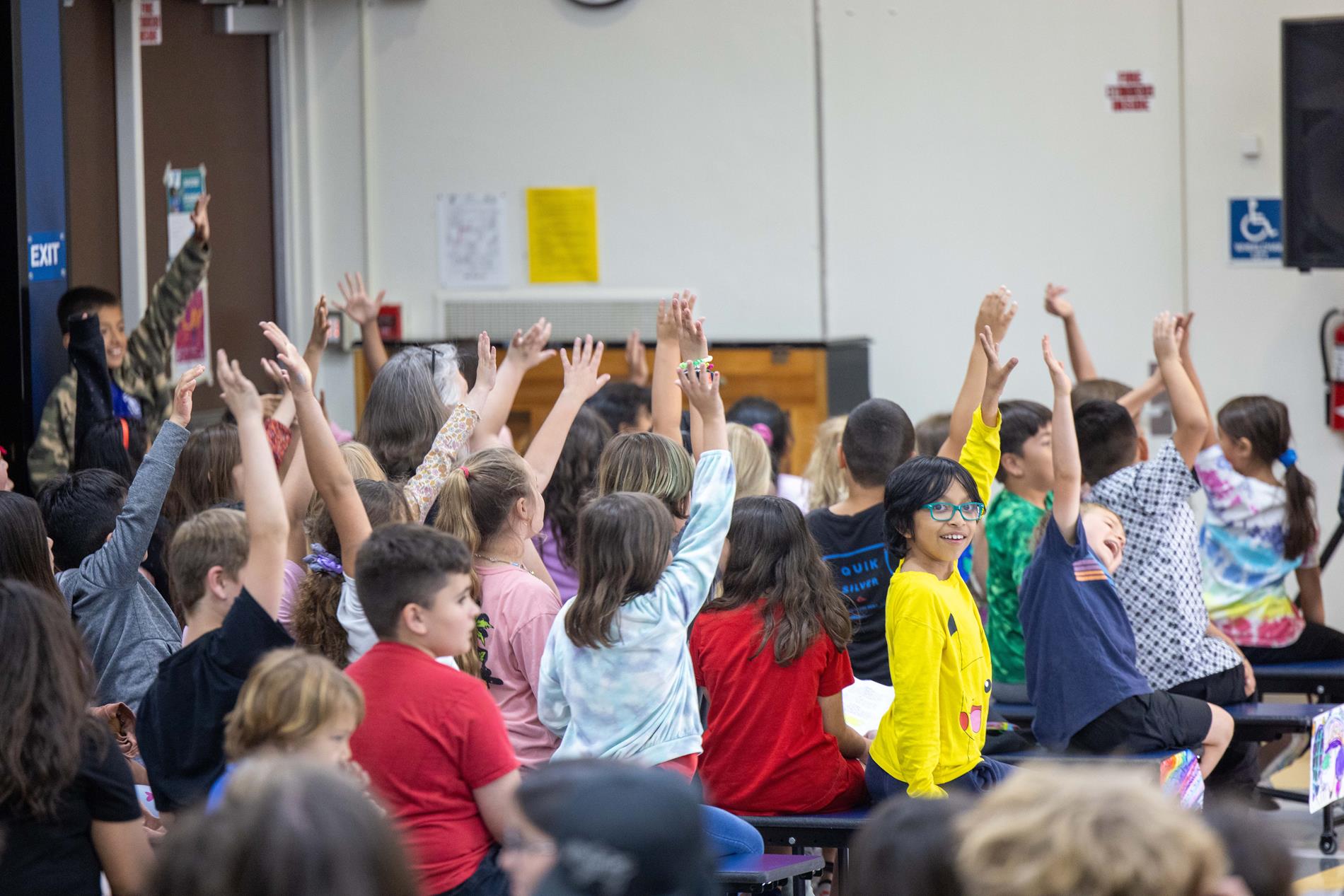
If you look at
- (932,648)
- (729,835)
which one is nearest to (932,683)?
(932,648)

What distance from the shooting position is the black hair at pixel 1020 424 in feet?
13.1

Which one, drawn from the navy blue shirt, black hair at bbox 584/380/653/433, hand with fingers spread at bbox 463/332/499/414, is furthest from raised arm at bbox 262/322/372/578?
black hair at bbox 584/380/653/433

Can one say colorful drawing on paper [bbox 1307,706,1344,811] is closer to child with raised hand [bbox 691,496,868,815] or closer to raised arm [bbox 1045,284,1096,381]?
child with raised hand [bbox 691,496,868,815]

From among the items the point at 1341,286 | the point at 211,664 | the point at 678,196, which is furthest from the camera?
the point at 678,196

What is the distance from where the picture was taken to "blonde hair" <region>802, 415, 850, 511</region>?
436 cm

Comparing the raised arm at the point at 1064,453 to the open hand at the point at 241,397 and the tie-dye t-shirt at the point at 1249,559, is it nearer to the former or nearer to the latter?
the tie-dye t-shirt at the point at 1249,559

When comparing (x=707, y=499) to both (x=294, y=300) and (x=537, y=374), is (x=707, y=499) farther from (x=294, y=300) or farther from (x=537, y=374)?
(x=294, y=300)

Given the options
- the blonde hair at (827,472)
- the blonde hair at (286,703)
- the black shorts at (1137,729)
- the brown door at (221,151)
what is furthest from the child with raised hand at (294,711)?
the brown door at (221,151)

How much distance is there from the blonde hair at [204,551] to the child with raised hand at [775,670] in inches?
39.1

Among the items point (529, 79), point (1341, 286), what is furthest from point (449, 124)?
point (1341, 286)

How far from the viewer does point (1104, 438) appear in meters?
3.88

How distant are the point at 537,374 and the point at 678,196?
1.05m

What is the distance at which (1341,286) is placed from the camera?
20.2 ft

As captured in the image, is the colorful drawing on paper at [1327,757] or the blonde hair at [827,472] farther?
the blonde hair at [827,472]
